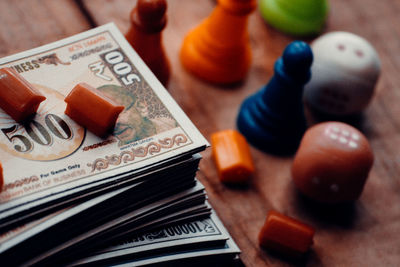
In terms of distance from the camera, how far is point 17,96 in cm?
73

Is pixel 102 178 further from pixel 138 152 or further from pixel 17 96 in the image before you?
pixel 17 96

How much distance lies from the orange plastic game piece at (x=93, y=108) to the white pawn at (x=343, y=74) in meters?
0.45

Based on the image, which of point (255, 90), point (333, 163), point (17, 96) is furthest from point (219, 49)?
point (17, 96)

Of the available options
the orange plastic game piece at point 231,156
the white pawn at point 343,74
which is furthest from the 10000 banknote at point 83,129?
the white pawn at point 343,74

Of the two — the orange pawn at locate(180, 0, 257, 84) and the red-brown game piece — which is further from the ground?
the orange pawn at locate(180, 0, 257, 84)

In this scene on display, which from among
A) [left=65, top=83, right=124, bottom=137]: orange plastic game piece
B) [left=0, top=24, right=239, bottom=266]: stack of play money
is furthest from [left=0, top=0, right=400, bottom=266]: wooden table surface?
[left=65, top=83, right=124, bottom=137]: orange plastic game piece

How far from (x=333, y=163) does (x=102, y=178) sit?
397 mm

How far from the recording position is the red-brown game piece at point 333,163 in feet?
2.78

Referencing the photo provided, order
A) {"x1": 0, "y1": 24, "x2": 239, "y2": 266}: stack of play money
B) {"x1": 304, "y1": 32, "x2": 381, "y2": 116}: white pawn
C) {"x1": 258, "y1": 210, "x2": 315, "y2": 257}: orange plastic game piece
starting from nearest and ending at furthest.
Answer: {"x1": 0, "y1": 24, "x2": 239, "y2": 266}: stack of play money → {"x1": 258, "y1": 210, "x2": 315, "y2": 257}: orange plastic game piece → {"x1": 304, "y1": 32, "x2": 381, "y2": 116}: white pawn

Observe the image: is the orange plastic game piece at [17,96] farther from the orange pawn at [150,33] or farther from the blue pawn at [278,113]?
the blue pawn at [278,113]

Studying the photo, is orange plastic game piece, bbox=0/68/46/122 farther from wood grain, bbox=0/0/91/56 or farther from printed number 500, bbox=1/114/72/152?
wood grain, bbox=0/0/91/56

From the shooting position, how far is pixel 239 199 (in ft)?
2.99

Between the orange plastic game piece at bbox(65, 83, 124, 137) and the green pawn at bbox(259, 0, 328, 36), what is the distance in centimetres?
58

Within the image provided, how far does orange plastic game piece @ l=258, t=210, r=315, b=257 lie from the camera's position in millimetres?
827
